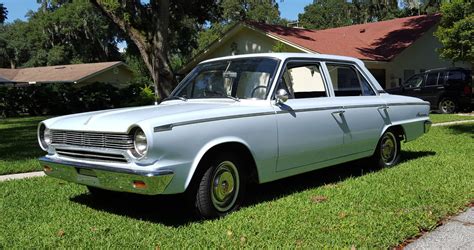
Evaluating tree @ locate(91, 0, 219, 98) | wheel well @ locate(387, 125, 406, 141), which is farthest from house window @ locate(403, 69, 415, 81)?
wheel well @ locate(387, 125, 406, 141)

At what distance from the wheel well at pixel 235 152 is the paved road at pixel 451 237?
176 centimetres

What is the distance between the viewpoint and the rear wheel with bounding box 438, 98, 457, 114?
19.5m

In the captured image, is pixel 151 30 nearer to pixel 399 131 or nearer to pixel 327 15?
pixel 399 131

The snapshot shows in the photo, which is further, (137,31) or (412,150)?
(137,31)

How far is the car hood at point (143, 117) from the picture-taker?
464 cm

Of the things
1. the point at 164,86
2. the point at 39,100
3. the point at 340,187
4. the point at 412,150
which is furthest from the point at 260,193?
the point at 39,100

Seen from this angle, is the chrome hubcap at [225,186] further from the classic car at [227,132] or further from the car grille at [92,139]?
the car grille at [92,139]

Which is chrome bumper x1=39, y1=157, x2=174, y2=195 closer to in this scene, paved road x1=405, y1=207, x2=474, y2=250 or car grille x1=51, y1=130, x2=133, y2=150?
car grille x1=51, y1=130, x2=133, y2=150

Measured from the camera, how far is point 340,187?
6363mm

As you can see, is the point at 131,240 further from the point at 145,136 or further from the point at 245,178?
the point at 245,178

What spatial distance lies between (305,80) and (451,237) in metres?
2.82

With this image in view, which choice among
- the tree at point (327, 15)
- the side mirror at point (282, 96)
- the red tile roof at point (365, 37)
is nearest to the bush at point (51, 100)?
the red tile roof at point (365, 37)

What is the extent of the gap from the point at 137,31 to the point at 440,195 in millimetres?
14001

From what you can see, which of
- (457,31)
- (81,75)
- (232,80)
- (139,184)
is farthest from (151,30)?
(81,75)
